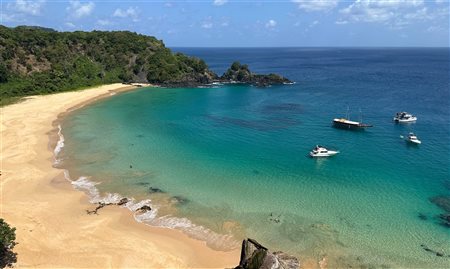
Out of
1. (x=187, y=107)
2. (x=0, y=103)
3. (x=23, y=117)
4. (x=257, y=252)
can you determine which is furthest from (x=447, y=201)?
(x=0, y=103)

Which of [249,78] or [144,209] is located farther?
[249,78]

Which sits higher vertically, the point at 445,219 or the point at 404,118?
the point at 404,118

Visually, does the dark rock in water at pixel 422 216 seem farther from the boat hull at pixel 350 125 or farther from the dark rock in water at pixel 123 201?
the boat hull at pixel 350 125

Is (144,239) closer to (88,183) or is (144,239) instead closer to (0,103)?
(88,183)

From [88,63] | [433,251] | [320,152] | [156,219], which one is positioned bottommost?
[433,251]

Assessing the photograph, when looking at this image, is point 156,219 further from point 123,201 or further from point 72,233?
point 72,233

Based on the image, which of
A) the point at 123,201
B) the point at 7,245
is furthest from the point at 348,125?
the point at 7,245
